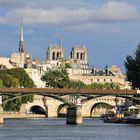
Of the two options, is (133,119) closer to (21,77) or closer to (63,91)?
(63,91)

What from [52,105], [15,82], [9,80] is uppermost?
[9,80]

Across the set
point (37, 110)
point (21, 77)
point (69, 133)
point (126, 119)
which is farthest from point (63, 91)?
point (37, 110)

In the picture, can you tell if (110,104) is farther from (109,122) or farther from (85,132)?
(85,132)

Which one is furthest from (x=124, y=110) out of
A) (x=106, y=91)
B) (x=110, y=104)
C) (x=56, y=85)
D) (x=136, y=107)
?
(x=56, y=85)

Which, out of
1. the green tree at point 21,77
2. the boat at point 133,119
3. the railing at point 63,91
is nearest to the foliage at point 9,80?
the green tree at point 21,77

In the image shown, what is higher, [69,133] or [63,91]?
[63,91]

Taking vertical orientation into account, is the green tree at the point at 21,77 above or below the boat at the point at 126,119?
above

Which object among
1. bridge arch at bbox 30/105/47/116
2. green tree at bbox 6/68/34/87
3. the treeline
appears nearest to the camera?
the treeline

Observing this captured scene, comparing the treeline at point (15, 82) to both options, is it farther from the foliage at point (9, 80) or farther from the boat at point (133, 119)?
the boat at point (133, 119)

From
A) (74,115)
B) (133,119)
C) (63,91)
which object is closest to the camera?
(74,115)

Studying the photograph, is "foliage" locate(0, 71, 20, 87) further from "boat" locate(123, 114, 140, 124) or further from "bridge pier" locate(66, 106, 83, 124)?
"bridge pier" locate(66, 106, 83, 124)

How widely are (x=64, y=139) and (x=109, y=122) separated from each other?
3756 centimetres

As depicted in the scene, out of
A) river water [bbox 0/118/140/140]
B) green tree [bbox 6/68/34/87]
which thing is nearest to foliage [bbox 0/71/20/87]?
green tree [bbox 6/68/34/87]

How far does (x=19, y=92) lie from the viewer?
12012 cm
